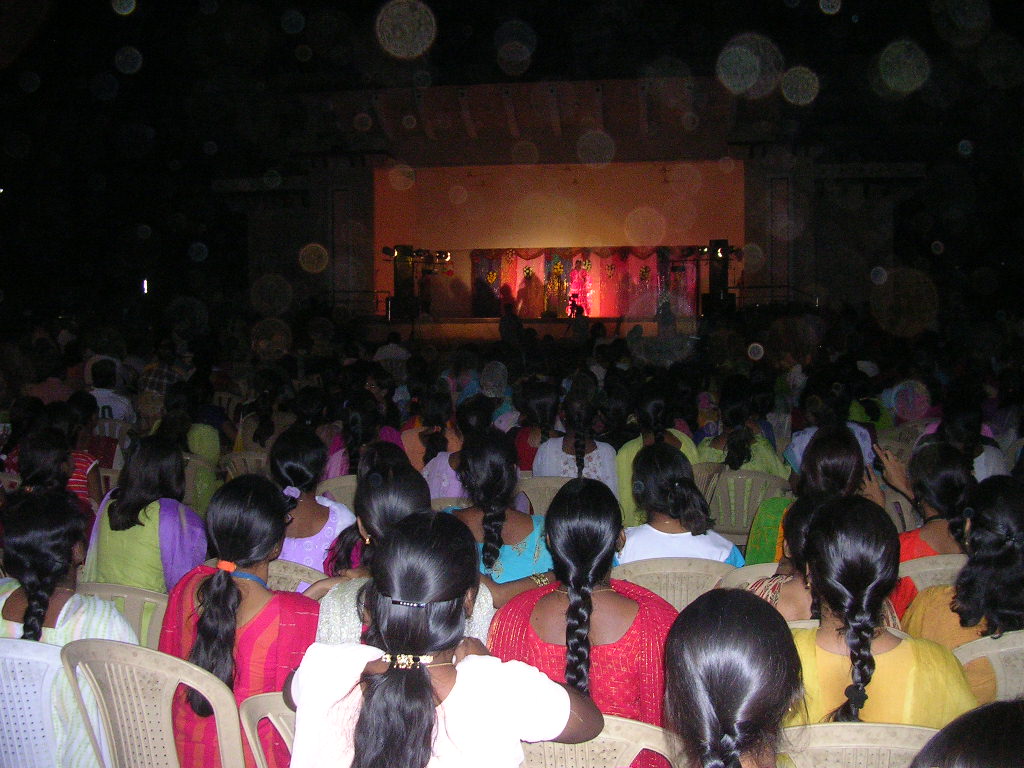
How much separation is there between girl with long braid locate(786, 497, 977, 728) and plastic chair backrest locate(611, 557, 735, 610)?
78cm

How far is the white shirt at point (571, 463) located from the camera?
4227mm

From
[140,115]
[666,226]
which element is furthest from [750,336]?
[140,115]

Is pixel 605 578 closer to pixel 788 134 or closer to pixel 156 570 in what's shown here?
pixel 156 570

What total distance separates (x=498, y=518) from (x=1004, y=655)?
145 centimetres

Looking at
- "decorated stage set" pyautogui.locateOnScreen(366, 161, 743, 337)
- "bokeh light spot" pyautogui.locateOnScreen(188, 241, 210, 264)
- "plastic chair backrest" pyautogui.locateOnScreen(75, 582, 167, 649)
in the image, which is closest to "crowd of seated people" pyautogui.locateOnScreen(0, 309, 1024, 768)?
"plastic chair backrest" pyautogui.locateOnScreen(75, 582, 167, 649)

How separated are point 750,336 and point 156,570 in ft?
41.6

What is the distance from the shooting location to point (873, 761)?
5.28ft

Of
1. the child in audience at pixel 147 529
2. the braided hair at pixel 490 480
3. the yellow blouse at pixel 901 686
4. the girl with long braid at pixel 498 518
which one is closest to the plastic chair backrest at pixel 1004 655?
the yellow blouse at pixel 901 686

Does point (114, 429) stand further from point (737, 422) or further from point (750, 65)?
point (750, 65)

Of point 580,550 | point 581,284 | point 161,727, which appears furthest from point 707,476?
point 581,284

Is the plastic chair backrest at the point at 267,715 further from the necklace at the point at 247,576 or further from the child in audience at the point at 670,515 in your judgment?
the child in audience at the point at 670,515

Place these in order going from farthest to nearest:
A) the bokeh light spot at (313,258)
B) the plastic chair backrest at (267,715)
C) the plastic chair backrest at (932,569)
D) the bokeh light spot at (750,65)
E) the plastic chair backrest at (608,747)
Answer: the bokeh light spot at (313,258), the bokeh light spot at (750,65), the plastic chair backrest at (932,569), the plastic chair backrest at (267,715), the plastic chair backrest at (608,747)

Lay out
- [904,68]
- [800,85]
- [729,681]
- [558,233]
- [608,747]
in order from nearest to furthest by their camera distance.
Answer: [729,681], [608,747], [904,68], [800,85], [558,233]

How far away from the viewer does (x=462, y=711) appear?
152cm
